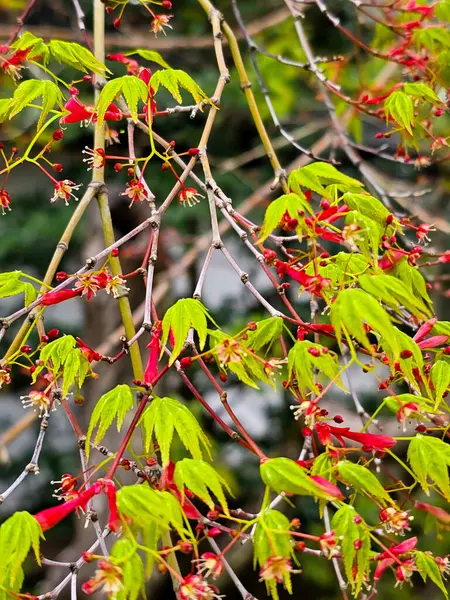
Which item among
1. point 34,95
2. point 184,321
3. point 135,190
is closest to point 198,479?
point 184,321

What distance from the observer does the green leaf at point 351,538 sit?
69 centimetres

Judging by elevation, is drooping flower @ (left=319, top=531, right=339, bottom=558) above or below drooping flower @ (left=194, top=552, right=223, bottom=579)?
below

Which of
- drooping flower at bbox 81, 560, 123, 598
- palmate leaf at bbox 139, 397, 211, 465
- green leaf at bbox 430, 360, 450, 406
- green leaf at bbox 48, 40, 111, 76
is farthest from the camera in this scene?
green leaf at bbox 48, 40, 111, 76

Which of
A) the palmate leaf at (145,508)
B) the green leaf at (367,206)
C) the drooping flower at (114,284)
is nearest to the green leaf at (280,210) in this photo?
the green leaf at (367,206)

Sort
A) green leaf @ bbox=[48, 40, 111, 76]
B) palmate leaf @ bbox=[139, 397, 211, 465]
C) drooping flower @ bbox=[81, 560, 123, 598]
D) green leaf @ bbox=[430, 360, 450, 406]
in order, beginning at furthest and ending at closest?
1. green leaf @ bbox=[48, 40, 111, 76]
2. green leaf @ bbox=[430, 360, 450, 406]
3. palmate leaf @ bbox=[139, 397, 211, 465]
4. drooping flower @ bbox=[81, 560, 123, 598]

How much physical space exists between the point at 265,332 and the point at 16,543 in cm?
34

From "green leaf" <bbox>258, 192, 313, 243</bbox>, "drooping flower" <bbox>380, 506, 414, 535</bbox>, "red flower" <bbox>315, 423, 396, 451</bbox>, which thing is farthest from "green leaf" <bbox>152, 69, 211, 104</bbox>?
"drooping flower" <bbox>380, 506, 414, 535</bbox>

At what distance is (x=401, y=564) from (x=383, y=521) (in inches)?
1.8

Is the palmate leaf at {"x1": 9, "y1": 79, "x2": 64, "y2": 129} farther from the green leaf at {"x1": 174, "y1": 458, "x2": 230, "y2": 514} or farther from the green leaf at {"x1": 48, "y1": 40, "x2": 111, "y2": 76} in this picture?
the green leaf at {"x1": 174, "y1": 458, "x2": 230, "y2": 514}

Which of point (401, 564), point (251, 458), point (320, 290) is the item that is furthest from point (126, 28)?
point (401, 564)

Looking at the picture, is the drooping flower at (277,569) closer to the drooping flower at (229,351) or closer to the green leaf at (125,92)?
the drooping flower at (229,351)

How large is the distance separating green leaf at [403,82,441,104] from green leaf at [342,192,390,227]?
294mm

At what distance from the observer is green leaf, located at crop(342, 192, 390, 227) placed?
806 mm

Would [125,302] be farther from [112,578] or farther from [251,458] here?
[251,458]
